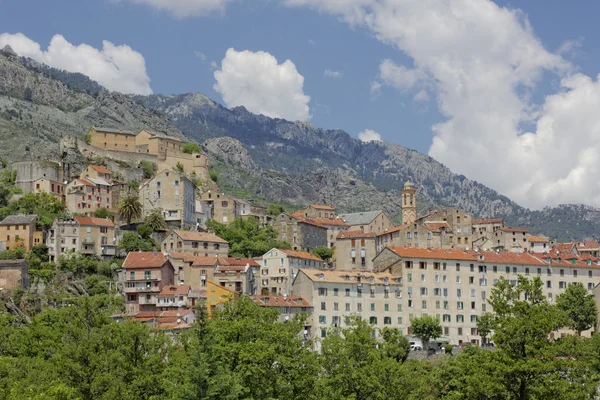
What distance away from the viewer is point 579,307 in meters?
110

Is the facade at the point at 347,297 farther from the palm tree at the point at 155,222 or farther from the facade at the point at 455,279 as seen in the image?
the palm tree at the point at 155,222

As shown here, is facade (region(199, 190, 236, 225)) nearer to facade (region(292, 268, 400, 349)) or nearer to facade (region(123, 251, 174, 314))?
facade (region(123, 251, 174, 314))

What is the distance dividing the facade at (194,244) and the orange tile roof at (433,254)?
30475 mm

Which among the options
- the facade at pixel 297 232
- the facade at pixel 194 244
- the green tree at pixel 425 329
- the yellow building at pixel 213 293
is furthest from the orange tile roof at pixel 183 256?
the green tree at pixel 425 329

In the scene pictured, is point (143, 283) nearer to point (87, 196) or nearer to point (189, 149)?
point (87, 196)

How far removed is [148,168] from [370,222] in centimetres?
5024

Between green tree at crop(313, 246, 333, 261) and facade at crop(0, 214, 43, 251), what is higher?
facade at crop(0, 214, 43, 251)

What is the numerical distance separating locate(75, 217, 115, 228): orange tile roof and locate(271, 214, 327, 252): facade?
35629 millimetres

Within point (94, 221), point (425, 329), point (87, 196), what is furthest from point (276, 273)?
point (87, 196)

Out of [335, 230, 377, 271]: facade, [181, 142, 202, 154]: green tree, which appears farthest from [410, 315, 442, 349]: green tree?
[181, 142, 202, 154]: green tree

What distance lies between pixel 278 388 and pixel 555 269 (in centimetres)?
7635

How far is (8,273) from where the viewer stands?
110m

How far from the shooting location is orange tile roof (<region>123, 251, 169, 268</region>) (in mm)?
114000

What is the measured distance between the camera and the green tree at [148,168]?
6661 inches
